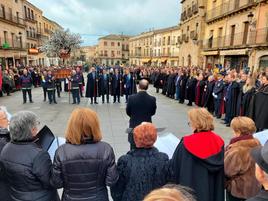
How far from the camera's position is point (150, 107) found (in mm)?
4750

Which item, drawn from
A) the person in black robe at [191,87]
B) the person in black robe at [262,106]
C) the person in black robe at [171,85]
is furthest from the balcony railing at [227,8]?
the person in black robe at [262,106]

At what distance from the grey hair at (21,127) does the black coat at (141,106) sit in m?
2.55

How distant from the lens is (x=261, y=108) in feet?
20.3

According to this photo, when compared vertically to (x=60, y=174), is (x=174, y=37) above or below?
above

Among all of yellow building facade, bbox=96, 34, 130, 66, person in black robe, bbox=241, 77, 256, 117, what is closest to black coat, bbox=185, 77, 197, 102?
person in black robe, bbox=241, 77, 256, 117

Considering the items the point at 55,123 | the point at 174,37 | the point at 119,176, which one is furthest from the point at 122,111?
the point at 174,37

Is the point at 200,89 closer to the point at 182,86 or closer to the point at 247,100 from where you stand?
the point at 182,86

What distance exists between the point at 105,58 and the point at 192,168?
85025 mm

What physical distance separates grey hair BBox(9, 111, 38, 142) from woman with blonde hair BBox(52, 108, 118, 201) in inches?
15.2

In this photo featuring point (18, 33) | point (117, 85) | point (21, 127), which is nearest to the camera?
point (21, 127)

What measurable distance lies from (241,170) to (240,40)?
65.6 ft

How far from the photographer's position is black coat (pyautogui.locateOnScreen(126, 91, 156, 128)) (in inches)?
185

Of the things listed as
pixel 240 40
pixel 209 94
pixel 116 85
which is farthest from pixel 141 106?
pixel 240 40

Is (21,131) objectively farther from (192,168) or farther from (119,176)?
(192,168)
